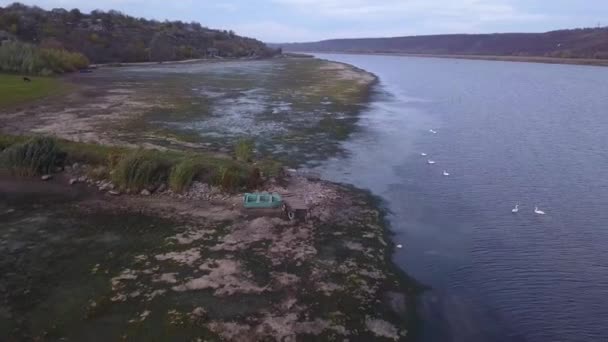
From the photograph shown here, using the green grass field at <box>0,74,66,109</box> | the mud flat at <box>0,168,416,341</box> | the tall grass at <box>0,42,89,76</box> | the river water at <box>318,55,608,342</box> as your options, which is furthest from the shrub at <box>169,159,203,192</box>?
the tall grass at <box>0,42,89,76</box>

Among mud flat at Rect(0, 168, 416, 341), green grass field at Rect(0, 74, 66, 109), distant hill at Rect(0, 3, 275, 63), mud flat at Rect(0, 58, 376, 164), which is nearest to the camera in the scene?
mud flat at Rect(0, 168, 416, 341)

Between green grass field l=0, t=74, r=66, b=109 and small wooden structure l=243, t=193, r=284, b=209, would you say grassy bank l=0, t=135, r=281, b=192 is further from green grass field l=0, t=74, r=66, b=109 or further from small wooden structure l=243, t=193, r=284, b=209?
green grass field l=0, t=74, r=66, b=109

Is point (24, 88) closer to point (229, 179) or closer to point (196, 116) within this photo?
point (196, 116)

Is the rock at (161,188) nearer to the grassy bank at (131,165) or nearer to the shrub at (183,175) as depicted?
the grassy bank at (131,165)

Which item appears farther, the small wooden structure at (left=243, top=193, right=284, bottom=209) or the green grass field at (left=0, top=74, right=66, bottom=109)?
the green grass field at (left=0, top=74, right=66, bottom=109)

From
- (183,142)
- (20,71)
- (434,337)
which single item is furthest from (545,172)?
(20,71)

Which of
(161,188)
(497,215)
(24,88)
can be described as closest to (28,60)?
(24,88)

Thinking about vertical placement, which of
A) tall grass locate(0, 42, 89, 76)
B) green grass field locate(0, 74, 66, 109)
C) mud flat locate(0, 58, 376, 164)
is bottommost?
mud flat locate(0, 58, 376, 164)
